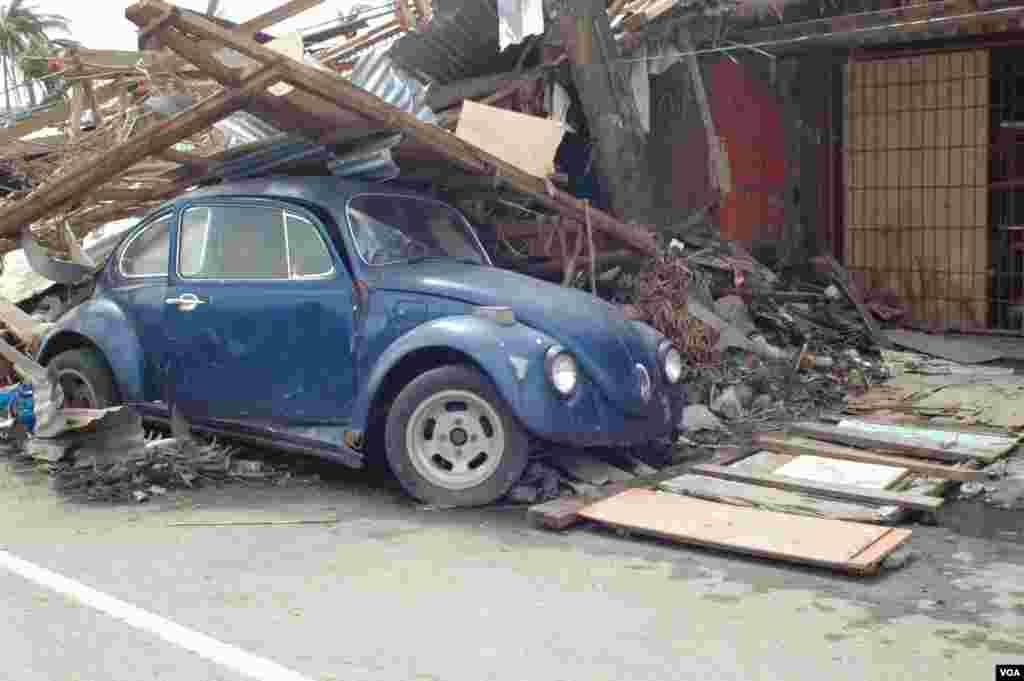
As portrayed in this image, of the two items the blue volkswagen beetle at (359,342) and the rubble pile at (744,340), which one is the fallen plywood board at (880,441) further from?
the blue volkswagen beetle at (359,342)

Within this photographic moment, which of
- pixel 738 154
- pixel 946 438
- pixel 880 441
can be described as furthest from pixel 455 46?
pixel 946 438

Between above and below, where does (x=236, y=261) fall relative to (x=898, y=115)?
below

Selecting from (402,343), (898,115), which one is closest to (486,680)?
(402,343)

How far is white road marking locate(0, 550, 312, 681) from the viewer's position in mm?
3947

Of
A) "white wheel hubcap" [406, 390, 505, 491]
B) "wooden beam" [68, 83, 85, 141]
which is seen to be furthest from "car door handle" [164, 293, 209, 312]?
"wooden beam" [68, 83, 85, 141]

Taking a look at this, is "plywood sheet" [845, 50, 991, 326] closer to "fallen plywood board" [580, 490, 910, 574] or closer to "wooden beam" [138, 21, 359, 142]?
"fallen plywood board" [580, 490, 910, 574]

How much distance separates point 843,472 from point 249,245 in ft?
12.3

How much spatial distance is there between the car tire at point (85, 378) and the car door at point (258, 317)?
49cm

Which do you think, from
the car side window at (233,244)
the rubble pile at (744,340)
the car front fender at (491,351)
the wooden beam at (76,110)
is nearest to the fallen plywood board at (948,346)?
the rubble pile at (744,340)

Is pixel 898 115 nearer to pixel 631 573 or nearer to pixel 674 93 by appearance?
pixel 674 93

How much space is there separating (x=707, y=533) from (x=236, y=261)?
11.0 ft

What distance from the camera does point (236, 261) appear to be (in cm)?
697

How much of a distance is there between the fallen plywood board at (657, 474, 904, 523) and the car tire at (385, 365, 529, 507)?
918 mm

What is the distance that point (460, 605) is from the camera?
15.2 ft
